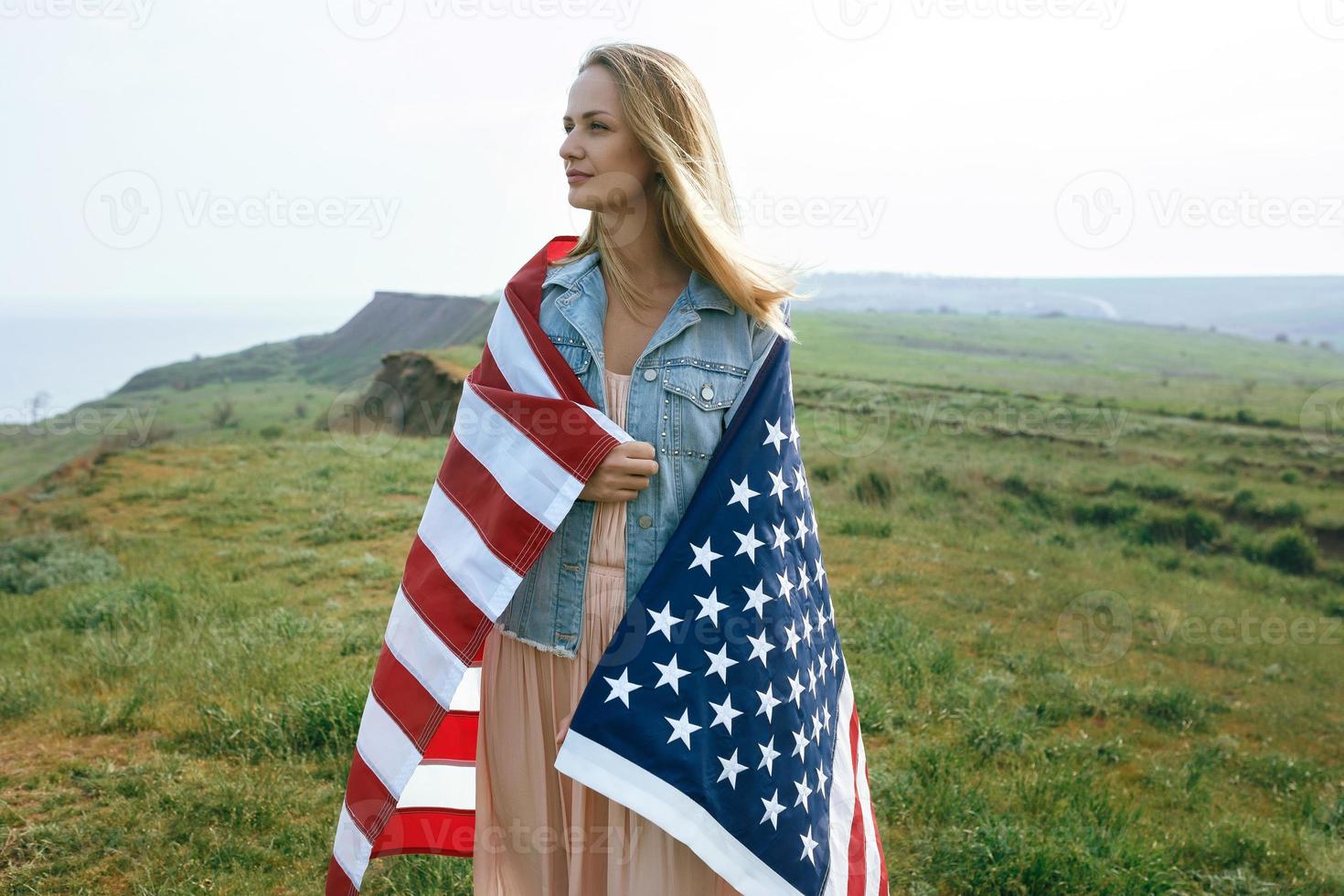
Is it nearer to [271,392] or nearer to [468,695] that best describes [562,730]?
[468,695]

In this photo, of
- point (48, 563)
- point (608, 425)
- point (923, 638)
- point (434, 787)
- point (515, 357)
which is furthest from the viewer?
point (48, 563)

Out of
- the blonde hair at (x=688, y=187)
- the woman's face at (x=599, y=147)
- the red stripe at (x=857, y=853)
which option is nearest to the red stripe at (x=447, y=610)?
the blonde hair at (x=688, y=187)

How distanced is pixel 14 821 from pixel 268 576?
11.1 ft

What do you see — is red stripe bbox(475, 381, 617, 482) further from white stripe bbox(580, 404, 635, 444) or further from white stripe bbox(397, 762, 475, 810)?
white stripe bbox(397, 762, 475, 810)

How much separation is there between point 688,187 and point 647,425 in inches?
22.4

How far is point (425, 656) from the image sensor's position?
2.47m

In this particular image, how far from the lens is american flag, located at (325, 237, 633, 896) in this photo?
7.70ft

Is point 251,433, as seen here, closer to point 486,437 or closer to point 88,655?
point 88,655

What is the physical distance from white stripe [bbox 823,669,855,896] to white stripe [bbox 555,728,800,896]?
0.34 meters

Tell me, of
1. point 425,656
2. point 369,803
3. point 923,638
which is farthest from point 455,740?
point 923,638

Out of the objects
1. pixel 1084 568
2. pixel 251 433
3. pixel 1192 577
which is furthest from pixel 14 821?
pixel 251 433

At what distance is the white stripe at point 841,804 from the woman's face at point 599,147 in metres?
1.48

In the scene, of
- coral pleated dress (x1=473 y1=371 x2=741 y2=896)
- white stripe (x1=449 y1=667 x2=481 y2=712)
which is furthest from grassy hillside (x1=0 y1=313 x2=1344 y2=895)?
coral pleated dress (x1=473 y1=371 x2=741 y2=896)

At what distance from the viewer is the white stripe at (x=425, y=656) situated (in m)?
2.45
